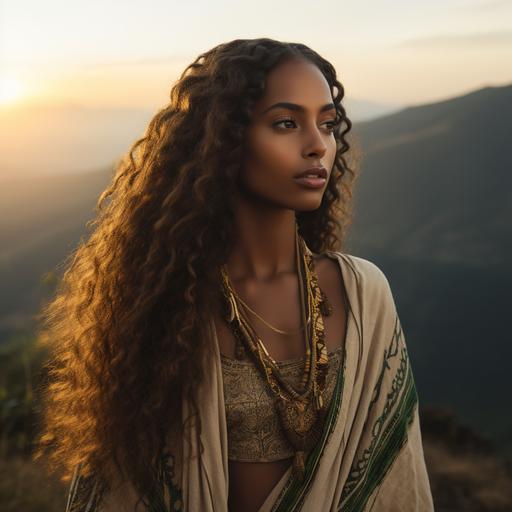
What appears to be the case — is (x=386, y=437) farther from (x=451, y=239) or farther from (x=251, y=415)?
(x=451, y=239)

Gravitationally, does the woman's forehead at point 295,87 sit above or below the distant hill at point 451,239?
above

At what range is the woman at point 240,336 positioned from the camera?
238cm

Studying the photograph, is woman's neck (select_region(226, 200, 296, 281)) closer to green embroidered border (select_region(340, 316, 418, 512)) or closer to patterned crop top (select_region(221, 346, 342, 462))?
patterned crop top (select_region(221, 346, 342, 462))

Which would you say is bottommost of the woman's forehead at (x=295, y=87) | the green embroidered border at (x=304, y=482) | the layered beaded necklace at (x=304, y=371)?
the green embroidered border at (x=304, y=482)

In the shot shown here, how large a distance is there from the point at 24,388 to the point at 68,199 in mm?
14927

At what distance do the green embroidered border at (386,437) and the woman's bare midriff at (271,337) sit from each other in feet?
0.76

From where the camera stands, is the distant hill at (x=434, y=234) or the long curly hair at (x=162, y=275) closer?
the long curly hair at (x=162, y=275)

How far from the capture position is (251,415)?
239cm

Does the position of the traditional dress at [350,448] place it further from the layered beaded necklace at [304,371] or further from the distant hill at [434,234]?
the distant hill at [434,234]

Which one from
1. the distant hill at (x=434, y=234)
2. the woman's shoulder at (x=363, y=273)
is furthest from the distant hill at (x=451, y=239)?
the woman's shoulder at (x=363, y=273)

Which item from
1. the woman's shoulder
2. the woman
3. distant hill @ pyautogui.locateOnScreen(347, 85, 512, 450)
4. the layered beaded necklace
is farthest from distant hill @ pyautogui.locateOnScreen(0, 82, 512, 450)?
the layered beaded necklace

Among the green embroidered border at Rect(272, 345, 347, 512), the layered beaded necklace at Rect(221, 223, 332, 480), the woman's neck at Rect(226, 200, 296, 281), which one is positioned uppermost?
the woman's neck at Rect(226, 200, 296, 281)

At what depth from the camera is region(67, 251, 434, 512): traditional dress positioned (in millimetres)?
2363

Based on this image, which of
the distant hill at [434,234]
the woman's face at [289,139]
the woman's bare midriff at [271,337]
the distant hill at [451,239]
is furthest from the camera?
the distant hill at [434,234]
